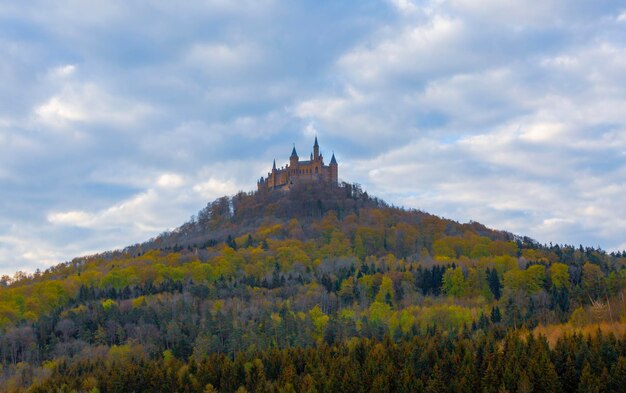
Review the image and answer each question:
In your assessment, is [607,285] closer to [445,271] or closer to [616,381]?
[445,271]

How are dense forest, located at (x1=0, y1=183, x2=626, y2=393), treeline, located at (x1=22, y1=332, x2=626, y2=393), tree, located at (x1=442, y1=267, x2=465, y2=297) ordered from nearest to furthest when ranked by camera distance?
treeline, located at (x1=22, y1=332, x2=626, y2=393), dense forest, located at (x1=0, y1=183, x2=626, y2=393), tree, located at (x1=442, y1=267, x2=465, y2=297)

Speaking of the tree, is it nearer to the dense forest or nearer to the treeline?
the dense forest

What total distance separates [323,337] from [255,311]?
18.2 meters

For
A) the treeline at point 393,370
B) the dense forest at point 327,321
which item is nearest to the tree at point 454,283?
the dense forest at point 327,321

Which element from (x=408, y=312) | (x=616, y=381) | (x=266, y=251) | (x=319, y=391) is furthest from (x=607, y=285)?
(x=266, y=251)

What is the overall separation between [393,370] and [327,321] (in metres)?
44.4

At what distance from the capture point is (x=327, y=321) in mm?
113625

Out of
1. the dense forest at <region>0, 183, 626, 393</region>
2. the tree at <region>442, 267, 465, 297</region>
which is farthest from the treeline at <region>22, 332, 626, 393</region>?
the tree at <region>442, 267, 465, 297</region>

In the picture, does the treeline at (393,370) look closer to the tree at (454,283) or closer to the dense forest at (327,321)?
the dense forest at (327,321)

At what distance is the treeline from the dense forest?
21 cm

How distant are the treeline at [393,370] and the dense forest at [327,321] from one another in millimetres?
207

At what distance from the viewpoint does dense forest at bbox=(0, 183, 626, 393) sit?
6938 centimetres

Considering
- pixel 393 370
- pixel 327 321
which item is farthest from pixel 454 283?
pixel 393 370

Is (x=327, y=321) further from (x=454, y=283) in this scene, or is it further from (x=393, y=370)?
(x=393, y=370)
